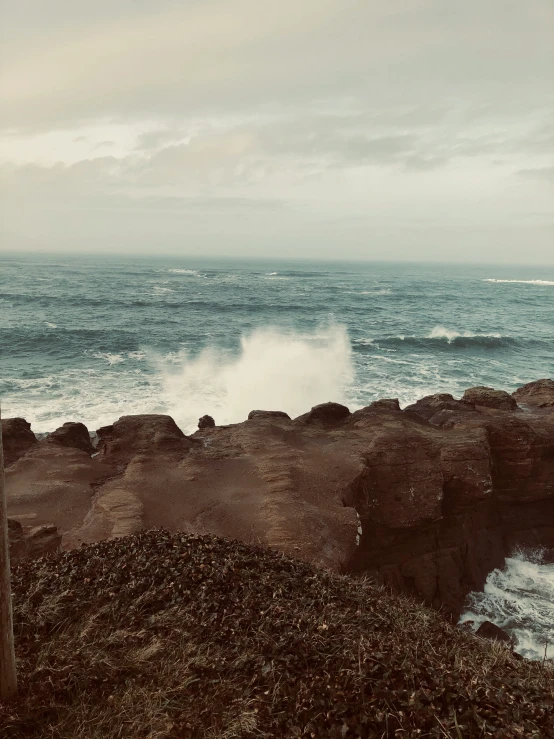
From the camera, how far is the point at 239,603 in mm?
7133

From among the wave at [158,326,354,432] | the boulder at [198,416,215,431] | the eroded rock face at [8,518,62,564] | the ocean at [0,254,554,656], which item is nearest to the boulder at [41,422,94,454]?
the boulder at [198,416,215,431]

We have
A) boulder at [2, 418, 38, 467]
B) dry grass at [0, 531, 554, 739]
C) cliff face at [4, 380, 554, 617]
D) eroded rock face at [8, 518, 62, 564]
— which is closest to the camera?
dry grass at [0, 531, 554, 739]

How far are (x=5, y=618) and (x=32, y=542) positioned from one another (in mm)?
5957

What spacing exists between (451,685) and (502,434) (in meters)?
14.3

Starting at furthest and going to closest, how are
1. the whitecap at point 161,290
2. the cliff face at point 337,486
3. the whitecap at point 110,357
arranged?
the whitecap at point 161,290, the whitecap at point 110,357, the cliff face at point 337,486

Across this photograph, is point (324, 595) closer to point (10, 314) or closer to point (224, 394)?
point (224, 394)

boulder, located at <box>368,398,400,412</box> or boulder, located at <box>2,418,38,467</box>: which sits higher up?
boulder, located at <box>368,398,400,412</box>

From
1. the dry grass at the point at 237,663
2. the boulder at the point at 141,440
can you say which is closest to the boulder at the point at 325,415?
the boulder at the point at 141,440

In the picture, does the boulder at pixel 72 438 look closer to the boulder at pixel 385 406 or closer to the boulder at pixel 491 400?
the boulder at pixel 385 406

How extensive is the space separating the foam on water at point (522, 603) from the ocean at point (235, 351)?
0.18 m

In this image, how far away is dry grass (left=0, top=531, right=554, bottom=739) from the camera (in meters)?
4.99

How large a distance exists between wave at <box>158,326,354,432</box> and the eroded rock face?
13.9 m

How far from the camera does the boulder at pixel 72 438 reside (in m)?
17.8

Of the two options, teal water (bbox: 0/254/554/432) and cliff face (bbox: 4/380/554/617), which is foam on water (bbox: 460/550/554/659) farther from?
teal water (bbox: 0/254/554/432)
